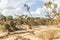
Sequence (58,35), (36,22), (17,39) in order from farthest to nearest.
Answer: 1. (36,22)
2. (58,35)
3. (17,39)

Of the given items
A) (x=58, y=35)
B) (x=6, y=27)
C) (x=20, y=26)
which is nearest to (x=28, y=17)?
(x=20, y=26)

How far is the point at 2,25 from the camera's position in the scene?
11.8 meters

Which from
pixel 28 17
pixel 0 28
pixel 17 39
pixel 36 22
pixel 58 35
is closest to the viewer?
pixel 17 39

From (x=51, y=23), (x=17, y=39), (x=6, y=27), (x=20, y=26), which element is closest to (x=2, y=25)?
(x=6, y=27)

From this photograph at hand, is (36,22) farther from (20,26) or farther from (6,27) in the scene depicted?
(6,27)

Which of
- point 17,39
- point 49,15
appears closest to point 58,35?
point 17,39

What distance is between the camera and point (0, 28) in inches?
445

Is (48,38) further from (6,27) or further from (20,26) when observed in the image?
(20,26)

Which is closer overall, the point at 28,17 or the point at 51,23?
the point at 51,23

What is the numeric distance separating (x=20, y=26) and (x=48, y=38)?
19.9 ft

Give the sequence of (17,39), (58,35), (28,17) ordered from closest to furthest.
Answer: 1. (17,39)
2. (58,35)
3. (28,17)

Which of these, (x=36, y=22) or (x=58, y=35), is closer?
(x=58, y=35)

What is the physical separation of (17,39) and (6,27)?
4220 mm

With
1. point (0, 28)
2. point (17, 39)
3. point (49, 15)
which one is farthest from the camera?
point (49, 15)
